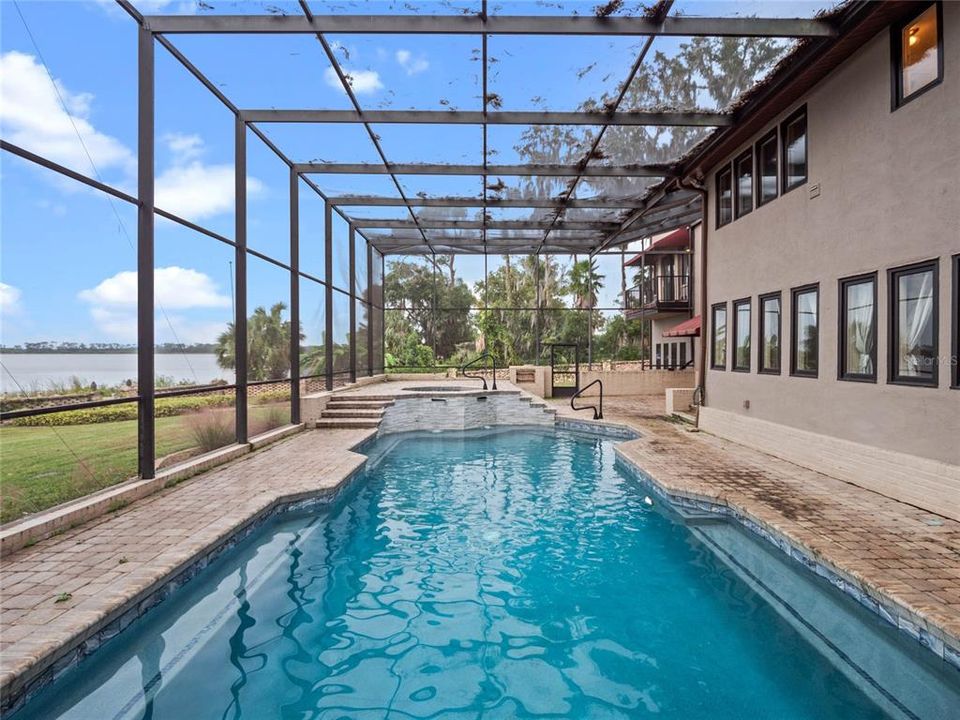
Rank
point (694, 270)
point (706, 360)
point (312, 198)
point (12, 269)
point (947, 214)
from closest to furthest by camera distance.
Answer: point (947, 214), point (12, 269), point (706, 360), point (312, 198), point (694, 270)

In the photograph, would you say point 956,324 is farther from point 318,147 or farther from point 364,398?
point 364,398

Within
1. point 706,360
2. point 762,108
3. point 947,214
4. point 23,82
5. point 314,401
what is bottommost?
point 314,401

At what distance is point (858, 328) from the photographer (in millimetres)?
5266

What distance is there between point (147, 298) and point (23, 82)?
2.03 m

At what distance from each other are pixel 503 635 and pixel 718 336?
22.7ft

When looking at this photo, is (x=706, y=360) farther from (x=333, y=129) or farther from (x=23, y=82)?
(x=23, y=82)

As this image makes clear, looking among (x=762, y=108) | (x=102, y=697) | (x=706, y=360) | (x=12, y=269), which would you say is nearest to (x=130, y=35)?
(x=12, y=269)

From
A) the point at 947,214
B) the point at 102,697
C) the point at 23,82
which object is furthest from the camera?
the point at 23,82

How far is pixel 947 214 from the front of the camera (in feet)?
13.6

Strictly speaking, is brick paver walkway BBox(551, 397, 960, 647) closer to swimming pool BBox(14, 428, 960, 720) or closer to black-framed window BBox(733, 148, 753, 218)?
swimming pool BBox(14, 428, 960, 720)

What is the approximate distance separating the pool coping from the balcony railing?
35.1 ft

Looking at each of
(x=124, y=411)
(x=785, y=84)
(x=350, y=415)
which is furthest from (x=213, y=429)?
(x=785, y=84)

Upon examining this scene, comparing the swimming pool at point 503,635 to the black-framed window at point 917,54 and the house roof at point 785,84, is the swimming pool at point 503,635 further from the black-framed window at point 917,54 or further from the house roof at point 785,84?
the house roof at point 785,84

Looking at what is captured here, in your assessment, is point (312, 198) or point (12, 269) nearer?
point (12, 269)
